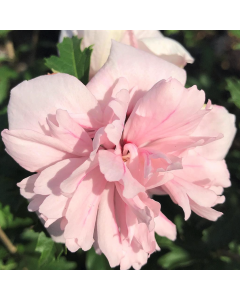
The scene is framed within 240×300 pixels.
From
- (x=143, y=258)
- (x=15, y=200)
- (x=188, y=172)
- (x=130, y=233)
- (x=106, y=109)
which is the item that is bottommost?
(x=15, y=200)

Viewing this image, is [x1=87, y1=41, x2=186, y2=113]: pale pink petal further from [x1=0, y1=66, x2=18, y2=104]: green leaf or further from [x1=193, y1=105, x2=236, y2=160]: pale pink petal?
[x1=0, y1=66, x2=18, y2=104]: green leaf

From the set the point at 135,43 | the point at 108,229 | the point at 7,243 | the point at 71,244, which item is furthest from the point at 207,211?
the point at 7,243

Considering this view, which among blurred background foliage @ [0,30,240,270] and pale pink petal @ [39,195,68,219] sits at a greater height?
pale pink petal @ [39,195,68,219]

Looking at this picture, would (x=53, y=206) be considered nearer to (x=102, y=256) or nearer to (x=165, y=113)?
(x=165, y=113)

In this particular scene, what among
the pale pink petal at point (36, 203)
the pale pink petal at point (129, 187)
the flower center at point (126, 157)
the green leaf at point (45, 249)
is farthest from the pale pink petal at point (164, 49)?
the green leaf at point (45, 249)

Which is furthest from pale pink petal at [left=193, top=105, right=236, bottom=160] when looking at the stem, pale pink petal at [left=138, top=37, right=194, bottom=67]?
the stem

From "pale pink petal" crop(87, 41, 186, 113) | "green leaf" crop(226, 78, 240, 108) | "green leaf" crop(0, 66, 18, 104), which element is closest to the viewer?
"pale pink petal" crop(87, 41, 186, 113)
